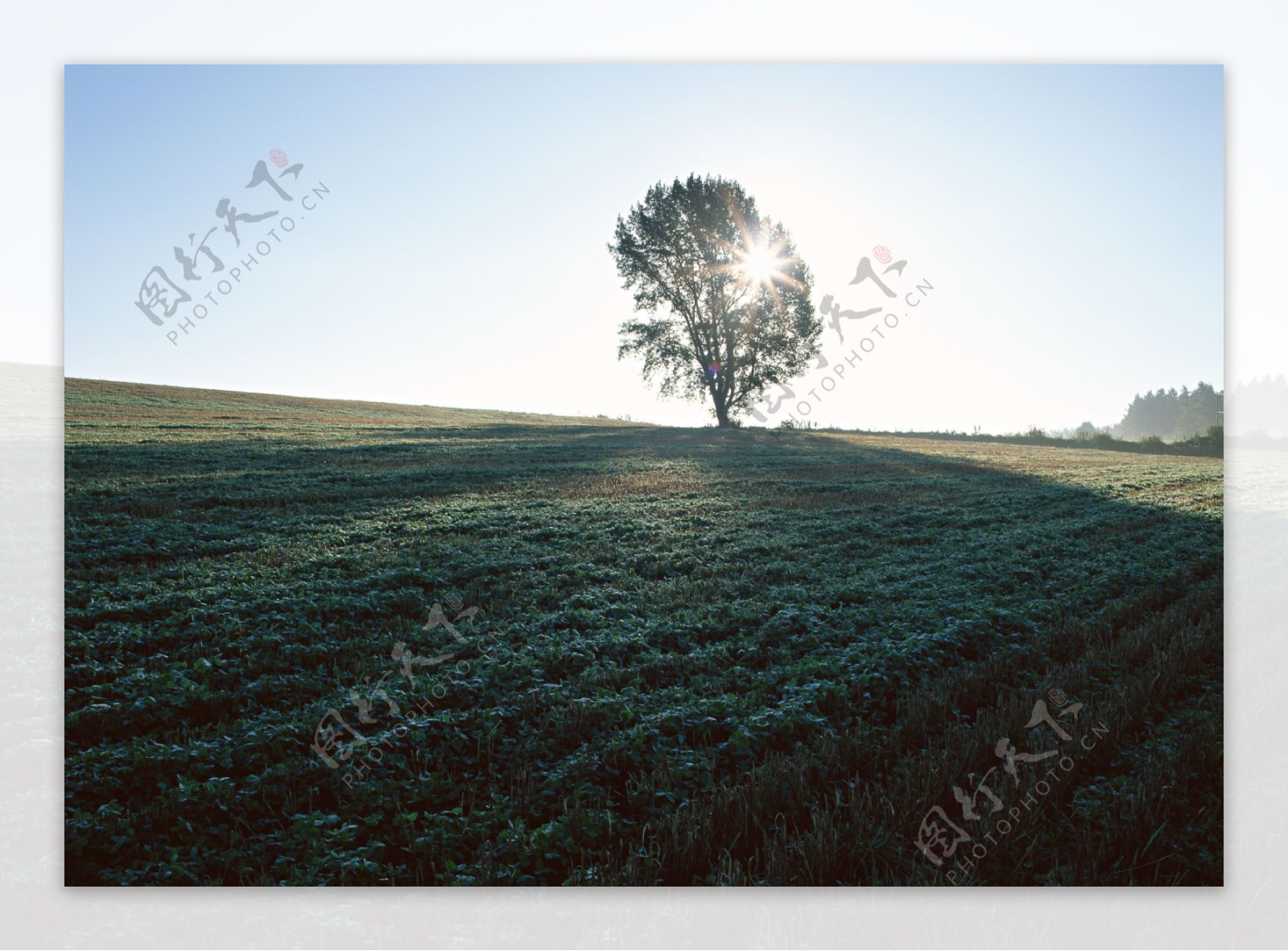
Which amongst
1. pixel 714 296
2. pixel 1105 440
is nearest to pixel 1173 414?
pixel 1105 440

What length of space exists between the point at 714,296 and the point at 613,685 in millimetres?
6952

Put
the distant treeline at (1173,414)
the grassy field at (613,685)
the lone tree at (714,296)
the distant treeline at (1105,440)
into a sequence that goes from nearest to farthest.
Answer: the grassy field at (613,685) → the distant treeline at (1173,414) → the distant treeline at (1105,440) → the lone tree at (714,296)

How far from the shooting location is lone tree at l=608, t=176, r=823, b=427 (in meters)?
7.56

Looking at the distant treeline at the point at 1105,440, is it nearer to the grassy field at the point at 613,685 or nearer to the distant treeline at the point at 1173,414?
the distant treeline at the point at 1173,414

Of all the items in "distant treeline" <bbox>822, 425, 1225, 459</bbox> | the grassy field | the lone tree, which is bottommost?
the grassy field

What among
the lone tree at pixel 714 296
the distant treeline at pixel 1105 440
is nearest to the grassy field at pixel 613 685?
the distant treeline at pixel 1105 440

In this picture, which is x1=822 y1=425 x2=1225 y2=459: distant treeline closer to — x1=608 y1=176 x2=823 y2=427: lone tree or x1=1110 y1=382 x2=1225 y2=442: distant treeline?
x1=1110 y1=382 x2=1225 y2=442: distant treeline

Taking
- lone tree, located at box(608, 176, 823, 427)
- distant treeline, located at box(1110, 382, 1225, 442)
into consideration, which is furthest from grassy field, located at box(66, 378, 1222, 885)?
lone tree, located at box(608, 176, 823, 427)

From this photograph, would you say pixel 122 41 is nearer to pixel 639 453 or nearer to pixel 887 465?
pixel 639 453

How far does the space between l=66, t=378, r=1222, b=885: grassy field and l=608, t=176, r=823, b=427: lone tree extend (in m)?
1.82

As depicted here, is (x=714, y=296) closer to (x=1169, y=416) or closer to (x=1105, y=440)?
(x=1105, y=440)

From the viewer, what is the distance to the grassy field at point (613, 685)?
3820 millimetres

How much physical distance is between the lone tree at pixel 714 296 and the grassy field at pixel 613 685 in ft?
5.96
